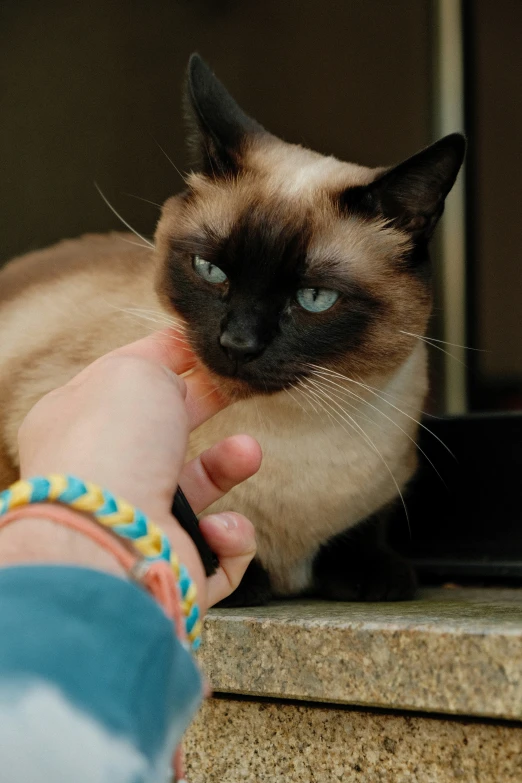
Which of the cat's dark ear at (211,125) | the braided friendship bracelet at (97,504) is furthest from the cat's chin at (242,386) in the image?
the braided friendship bracelet at (97,504)

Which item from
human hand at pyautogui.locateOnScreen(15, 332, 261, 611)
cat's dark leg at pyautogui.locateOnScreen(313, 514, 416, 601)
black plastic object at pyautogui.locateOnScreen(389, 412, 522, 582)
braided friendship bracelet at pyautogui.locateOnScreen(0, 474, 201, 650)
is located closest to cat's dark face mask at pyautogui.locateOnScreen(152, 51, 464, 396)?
human hand at pyautogui.locateOnScreen(15, 332, 261, 611)

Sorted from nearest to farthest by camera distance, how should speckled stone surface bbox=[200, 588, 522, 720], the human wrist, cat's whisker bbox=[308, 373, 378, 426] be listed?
1. the human wrist
2. speckled stone surface bbox=[200, 588, 522, 720]
3. cat's whisker bbox=[308, 373, 378, 426]

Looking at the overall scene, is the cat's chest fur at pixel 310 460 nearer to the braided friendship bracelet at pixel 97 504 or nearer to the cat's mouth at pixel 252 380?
the cat's mouth at pixel 252 380

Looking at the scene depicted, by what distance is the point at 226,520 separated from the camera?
2.89 ft

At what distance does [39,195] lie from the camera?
249 centimetres

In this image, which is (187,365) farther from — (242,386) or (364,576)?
(364,576)

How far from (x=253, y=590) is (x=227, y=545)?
20.9 inches

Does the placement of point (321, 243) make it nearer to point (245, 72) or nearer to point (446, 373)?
point (446, 373)

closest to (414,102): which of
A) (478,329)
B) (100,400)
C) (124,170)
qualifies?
(478,329)

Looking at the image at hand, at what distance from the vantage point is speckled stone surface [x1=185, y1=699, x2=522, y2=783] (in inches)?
39.4

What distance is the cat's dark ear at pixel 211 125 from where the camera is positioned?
133 cm

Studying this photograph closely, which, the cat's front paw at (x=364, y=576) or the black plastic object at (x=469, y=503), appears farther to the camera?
the black plastic object at (x=469, y=503)

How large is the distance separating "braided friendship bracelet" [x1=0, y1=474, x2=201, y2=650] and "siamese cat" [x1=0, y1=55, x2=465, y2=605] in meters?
0.51

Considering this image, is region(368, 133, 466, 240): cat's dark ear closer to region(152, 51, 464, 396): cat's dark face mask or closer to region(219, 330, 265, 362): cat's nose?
region(152, 51, 464, 396): cat's dark face mask
